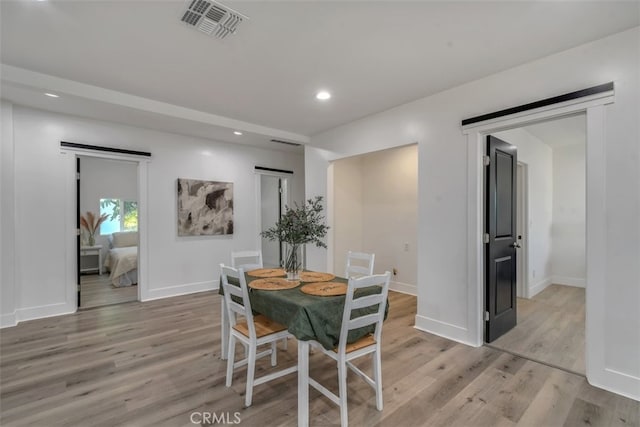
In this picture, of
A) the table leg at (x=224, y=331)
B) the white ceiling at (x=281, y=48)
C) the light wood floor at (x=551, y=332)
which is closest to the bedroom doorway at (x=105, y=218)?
the white ceiling at (x=281, y=48)

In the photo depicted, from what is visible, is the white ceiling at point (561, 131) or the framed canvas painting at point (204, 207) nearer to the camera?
the white ceiling at point (561, 131)

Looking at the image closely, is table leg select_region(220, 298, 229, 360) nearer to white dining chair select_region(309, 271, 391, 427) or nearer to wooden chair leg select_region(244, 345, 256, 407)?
wooden chair leg select_region(244, 345, 256, 407)

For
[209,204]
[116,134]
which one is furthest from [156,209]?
[116,134]

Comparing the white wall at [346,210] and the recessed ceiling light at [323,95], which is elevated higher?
the recessed ceiling light at [323,95]

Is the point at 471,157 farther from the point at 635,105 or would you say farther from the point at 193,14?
the point at 193,14

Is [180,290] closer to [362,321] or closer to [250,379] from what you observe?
[250,379]

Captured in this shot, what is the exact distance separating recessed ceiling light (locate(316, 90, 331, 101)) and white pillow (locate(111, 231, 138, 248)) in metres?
6.03

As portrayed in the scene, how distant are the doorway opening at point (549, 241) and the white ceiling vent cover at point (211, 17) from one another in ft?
9.23

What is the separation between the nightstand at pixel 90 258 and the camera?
22.2ft

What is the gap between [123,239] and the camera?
7184 mm

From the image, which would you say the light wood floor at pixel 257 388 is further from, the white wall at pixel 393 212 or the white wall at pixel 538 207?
the white wall at pixel 538 207

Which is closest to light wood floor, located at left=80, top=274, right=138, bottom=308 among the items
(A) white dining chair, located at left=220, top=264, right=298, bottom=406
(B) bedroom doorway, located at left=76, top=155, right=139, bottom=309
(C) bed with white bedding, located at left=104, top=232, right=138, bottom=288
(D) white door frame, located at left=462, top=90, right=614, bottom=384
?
(B) bedroom doorway, located at left=76, top=155, right=139, bottom=309

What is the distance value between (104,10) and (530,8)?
2.89 metres

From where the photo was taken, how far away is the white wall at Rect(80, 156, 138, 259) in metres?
7.19
